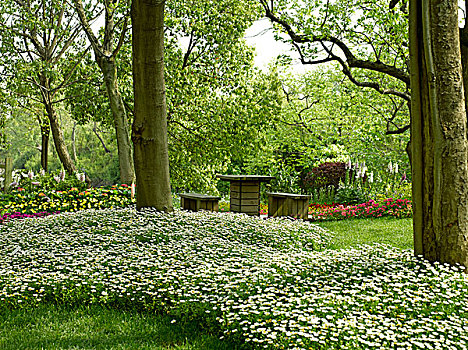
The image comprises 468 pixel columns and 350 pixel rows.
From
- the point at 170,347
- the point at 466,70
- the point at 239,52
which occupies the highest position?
the point at 239,52

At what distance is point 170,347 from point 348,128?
18991mm

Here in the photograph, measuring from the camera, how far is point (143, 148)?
8.22m

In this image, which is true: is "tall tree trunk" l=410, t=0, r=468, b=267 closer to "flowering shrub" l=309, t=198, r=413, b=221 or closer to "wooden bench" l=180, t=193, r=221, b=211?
"wooden bench" l=180, t=193, r=221, b=211

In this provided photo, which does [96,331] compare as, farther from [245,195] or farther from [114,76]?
[114,76]

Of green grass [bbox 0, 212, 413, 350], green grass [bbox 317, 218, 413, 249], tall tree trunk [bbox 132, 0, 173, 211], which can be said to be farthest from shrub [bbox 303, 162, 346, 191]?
green grass [bbox 0, 212, 413, 350]

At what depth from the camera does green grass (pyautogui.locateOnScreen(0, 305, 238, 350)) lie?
3707 millimetres

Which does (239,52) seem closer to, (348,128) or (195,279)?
(348,128)

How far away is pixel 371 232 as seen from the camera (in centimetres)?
940

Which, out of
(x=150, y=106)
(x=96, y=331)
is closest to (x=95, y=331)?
(x=96, y=331)

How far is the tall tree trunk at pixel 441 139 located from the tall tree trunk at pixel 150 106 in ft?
15.5

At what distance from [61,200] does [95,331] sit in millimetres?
7542

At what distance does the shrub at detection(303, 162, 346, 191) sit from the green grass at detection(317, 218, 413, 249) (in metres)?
5.50

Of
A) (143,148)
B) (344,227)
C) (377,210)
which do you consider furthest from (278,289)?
(377,210)

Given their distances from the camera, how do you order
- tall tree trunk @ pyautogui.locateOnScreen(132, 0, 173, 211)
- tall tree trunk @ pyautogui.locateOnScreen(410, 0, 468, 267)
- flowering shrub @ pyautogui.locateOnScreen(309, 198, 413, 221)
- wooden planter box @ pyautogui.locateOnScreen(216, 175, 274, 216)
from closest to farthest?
tall tree trunk @ pyautogui.locateOnScreen(410, 0, 468, 267) → tall tree trunk @ pyautogui.locateOnScreen(132, 0, 173, 211) → wooden planter box @ pyautogui.locateOnScreen(216, 175, 274, 216) → flowering shrub @ pyautogui.locateOnScreen(309, 198, 413, 221)
